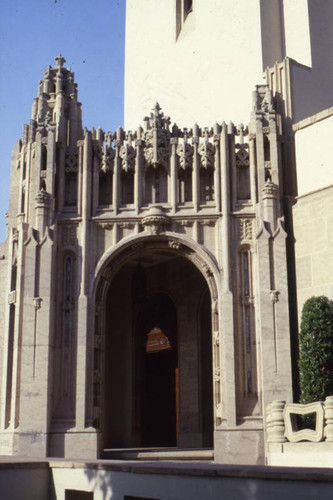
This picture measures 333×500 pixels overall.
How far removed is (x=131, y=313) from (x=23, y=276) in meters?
5.18

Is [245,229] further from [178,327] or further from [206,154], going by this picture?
[178,327]

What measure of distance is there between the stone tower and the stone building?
1.6 inches

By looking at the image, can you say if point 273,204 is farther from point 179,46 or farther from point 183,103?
point 179,46

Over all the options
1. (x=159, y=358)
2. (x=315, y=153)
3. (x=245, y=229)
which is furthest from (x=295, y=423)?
(x=159, y=358)

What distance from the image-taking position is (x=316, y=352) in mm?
18750

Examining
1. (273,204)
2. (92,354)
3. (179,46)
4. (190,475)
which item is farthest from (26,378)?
(179,46)

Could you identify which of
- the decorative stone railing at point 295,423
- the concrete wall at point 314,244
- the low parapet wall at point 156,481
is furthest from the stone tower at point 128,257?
the low parapet wall at point 156,481

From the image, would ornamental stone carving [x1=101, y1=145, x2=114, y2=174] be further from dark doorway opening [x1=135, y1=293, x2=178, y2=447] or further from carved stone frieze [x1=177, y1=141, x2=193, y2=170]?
dark doorway opening [x1=135, y1=293, x2=178, y2=447]

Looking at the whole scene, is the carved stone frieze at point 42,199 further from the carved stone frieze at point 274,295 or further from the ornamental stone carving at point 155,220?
the carved stone frieze at point 274,295

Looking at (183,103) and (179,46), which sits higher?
(179,46)

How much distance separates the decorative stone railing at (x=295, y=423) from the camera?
50.0 feet

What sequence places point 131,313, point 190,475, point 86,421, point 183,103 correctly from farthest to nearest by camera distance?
1. point 183,103
2. point 131,313
3. point 86,421
4. point 190,475

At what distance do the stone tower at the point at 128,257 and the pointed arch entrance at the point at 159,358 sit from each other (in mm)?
146

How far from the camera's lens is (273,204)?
20734 millimetres
